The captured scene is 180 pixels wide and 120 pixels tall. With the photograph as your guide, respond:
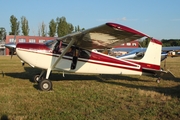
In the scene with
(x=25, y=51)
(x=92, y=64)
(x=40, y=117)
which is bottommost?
(x=40, y=117)

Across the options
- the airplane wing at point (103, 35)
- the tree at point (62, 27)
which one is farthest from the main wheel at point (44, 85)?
the tree at point (62, 27)

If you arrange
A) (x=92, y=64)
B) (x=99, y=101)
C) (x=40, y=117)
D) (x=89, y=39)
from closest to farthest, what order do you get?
(x=40, y=117), (x=99, y=101), (x=89, y=39), (x=92, y=64)

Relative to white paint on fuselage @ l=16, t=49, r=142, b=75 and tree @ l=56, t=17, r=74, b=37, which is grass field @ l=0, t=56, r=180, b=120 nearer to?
white paint on fuselage @ l=16, t=49, r=142, b=75

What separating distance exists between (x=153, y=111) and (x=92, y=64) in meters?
4.22

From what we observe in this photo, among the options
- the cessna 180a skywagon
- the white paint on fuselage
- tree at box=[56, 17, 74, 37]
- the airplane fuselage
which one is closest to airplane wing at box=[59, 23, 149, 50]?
the cessna 180a skywagon

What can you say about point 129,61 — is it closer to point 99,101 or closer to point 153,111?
point 99,101

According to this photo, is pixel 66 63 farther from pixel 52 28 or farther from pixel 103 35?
pixel 52 28

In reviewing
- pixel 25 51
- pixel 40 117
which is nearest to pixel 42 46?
pixel 25 51

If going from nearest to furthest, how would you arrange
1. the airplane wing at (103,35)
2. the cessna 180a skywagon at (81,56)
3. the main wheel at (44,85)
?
the airplane wing at (103,35), the main wheel at (44,85), the cessna 180a skywagon at (81,56)

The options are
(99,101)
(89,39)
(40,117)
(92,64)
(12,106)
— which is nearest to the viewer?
(40,117)

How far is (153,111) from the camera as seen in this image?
458cm

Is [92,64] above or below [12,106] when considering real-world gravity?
above

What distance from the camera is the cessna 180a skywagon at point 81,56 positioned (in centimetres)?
713

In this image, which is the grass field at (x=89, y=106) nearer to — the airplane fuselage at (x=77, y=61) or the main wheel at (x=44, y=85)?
the main wheel at (x=44, y=85)
